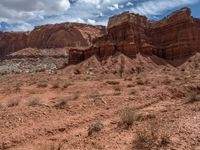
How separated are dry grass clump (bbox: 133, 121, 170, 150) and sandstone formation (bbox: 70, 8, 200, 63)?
1622 inches

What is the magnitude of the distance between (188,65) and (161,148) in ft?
133

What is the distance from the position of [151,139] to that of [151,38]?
48514 millimetres

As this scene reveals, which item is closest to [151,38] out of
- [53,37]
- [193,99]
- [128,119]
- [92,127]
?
[193,99]

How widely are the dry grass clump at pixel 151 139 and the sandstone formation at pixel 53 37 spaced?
95.5 m

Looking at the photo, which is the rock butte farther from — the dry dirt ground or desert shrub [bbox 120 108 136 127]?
desert shrub [bbox 120 108 136 127]

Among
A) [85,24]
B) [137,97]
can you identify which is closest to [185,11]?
[137,97]

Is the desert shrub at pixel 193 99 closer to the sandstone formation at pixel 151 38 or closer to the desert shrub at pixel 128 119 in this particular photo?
the desert shrub at pixel 128 119

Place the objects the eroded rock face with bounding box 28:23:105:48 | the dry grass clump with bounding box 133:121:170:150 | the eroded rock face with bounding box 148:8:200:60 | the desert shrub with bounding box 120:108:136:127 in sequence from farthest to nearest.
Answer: the eroded rock face with bounding box 28:23:105:48
the eroded rock face with bounding box 148:8:200:60
the desert shrub with bounding box 120:108:136:127
the dry grass clump with bounding box 133:121:170:150

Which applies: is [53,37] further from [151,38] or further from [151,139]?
[151,139]

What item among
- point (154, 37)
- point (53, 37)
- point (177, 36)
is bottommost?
point (177, 36)

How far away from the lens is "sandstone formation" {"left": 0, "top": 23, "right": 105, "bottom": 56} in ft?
340

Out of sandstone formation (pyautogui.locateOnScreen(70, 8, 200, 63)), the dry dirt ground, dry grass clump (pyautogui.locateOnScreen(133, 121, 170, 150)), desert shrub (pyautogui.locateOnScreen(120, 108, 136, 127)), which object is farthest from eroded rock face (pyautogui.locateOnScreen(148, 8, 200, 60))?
dry grass clump (pyautogui.locateOnScreen(133, 121, 170, 150))

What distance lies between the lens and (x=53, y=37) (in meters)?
105

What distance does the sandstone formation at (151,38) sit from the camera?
4872 centimetres
